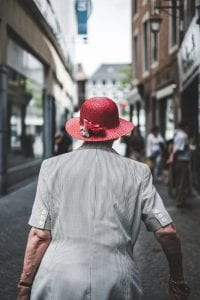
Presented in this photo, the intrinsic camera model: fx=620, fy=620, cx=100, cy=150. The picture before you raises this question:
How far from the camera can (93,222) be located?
228 centimetres

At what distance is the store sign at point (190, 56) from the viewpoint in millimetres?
13578

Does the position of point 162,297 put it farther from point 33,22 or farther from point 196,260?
point 33,22

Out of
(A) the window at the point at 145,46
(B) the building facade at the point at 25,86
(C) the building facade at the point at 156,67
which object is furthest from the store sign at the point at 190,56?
(A) the window at the point at 145,46

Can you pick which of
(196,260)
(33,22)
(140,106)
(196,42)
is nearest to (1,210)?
(196,260)

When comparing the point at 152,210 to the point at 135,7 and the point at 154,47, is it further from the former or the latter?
the point at 135,7

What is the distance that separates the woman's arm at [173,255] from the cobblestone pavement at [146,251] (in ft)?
8.34

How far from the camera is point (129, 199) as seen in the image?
236 centimetres

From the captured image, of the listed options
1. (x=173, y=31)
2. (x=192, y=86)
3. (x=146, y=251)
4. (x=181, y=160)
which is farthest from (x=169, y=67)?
(x=146, y=251)

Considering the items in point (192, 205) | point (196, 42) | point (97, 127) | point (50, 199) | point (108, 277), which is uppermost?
point (196, 42)

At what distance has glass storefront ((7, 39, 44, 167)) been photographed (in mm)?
13734

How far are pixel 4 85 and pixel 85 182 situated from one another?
994cm

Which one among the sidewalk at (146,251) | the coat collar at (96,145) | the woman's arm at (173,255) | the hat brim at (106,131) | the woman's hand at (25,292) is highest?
the hat brim at (106,131)

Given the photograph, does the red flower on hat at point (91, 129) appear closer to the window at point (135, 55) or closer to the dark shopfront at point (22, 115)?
the dark shopfront at point (22, 115)

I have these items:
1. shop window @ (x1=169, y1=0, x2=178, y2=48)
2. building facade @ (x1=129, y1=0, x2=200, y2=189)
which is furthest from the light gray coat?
shop window @ (x1=169, y1=0, x2=178, y2=48)
